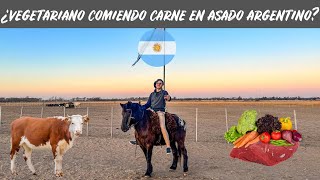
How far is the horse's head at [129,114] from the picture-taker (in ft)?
26.9

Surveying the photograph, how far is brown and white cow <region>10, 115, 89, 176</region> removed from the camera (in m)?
7.94

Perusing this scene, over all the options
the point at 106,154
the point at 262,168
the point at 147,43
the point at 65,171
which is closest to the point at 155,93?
the point at 147,43

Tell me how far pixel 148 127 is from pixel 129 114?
838mm

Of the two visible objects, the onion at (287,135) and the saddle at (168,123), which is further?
the saddle at (168,123)

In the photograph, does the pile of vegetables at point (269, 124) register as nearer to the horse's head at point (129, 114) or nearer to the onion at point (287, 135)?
the onion at point (287, 135)

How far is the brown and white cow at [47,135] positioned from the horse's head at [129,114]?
3.21 feet

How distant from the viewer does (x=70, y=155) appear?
12.7 metres

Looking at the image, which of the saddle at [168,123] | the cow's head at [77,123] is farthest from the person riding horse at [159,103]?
the cow's head at [77,123]

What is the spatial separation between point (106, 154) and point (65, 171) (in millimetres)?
3706

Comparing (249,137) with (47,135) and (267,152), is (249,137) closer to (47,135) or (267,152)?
(267,152)

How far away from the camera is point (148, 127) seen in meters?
8.94

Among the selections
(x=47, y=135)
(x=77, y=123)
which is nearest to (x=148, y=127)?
(x=77, y=123)

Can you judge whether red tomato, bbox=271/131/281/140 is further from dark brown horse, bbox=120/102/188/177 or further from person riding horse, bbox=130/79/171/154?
person riding horse, bbox=130/79/171/154

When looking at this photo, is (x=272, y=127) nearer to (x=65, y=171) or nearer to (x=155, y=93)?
(x=155, y=93)
